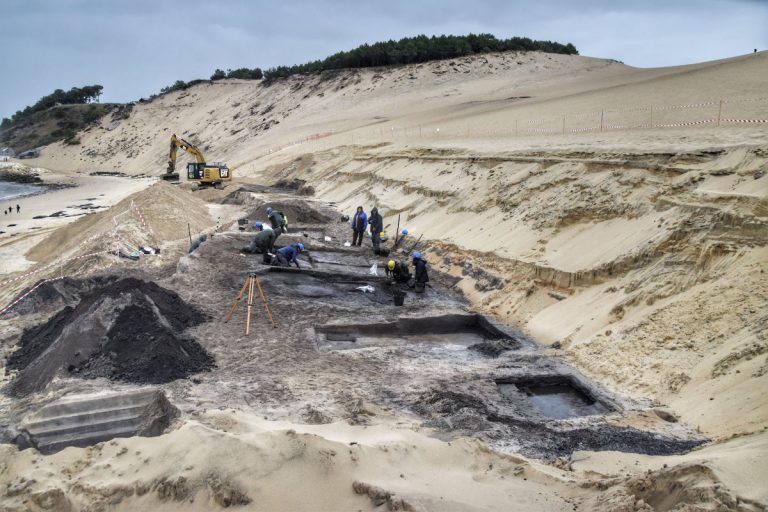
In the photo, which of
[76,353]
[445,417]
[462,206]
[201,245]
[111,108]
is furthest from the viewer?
[111,108]

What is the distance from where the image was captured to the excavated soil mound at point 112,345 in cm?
784

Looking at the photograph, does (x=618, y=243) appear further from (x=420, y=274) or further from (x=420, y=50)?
(x=420, y=50)

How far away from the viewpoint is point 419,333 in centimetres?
1110

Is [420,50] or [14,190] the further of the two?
[420,50]

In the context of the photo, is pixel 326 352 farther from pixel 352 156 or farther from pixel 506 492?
pixel 352 156

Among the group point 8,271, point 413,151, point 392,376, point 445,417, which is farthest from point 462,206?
point 8,271

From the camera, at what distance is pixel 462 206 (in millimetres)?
17875

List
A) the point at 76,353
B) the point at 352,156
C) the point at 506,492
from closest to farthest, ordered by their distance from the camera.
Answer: the point at 506,492
the point at 76,353
the point at 352,156

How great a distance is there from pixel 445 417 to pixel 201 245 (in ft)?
32.0

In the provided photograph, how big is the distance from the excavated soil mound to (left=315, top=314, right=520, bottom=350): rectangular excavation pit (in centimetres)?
246

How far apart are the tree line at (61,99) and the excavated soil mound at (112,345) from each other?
97.7m

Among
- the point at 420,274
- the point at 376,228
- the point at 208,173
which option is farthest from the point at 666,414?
the point at 208,173

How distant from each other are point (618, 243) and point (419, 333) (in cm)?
423

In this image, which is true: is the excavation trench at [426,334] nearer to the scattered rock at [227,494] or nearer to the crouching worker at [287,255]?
the crouching worker at [287,255]
